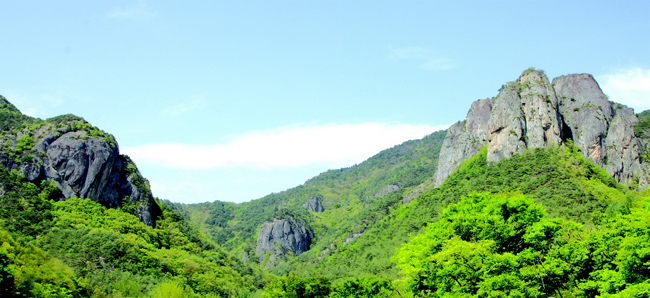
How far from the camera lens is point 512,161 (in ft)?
291

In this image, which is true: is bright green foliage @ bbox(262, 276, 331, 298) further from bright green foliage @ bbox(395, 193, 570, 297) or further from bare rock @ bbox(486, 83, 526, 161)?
bare rock @ bbox(486, 83, 526, 161)

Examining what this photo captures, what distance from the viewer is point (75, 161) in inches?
4151

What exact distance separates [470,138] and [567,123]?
3170 cm

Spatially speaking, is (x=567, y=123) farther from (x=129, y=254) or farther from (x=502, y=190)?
(x=129, y=254)

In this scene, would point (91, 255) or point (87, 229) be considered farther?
point (87, 229)

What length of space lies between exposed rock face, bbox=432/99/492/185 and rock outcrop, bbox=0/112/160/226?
8895cm

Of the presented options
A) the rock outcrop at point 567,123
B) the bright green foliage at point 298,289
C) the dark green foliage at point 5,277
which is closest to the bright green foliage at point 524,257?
the bright green foliage at point 298,289

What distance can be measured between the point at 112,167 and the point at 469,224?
108028mm

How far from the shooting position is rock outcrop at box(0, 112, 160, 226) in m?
99.6

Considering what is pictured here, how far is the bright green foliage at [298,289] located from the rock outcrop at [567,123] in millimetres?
52238

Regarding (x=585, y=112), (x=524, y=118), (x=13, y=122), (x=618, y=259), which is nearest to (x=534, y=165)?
(x=524, y=118)

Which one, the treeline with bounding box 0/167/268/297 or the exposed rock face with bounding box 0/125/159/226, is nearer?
the treeline with bounding box 0/167/268/297

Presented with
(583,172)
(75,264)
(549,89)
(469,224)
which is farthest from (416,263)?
(549,89)

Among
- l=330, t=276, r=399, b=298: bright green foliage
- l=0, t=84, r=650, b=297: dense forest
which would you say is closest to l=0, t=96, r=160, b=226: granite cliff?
l=0, t=84, r=650, b=297: dense forest
